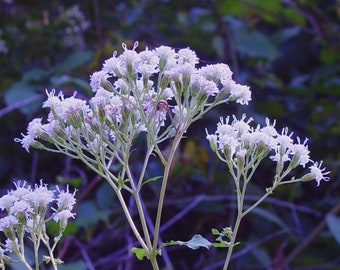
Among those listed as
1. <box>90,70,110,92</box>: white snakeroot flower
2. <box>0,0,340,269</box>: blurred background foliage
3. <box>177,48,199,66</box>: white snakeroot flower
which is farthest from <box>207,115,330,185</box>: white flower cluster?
<box>0,0,340,269</box>: blurred background foliage

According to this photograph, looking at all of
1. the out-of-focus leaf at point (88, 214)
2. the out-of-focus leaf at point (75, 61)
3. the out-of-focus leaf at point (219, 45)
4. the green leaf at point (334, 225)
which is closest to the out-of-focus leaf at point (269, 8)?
the out-of-focus leaf at point (219, 45)

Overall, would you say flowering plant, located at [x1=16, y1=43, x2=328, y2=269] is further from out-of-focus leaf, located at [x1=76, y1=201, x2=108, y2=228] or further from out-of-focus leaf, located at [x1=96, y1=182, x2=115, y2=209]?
out-of-focus leaf, located at [x1=96, y1=182, x2=115, y2=209]

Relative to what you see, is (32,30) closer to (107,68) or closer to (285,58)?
(285,58)

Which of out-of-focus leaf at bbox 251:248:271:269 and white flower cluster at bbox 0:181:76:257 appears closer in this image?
white flower cluster at bbox 0:181:76:257

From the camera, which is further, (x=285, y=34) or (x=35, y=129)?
(x=285, y=34)

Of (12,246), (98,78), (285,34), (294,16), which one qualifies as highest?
(294,16)

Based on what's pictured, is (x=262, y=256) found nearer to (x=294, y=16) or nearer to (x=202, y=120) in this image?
(x=202, y=120)

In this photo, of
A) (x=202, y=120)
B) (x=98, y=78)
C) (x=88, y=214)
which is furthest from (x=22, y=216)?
(x=202, y=120)

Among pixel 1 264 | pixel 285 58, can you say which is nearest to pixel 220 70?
pixel 1 264
